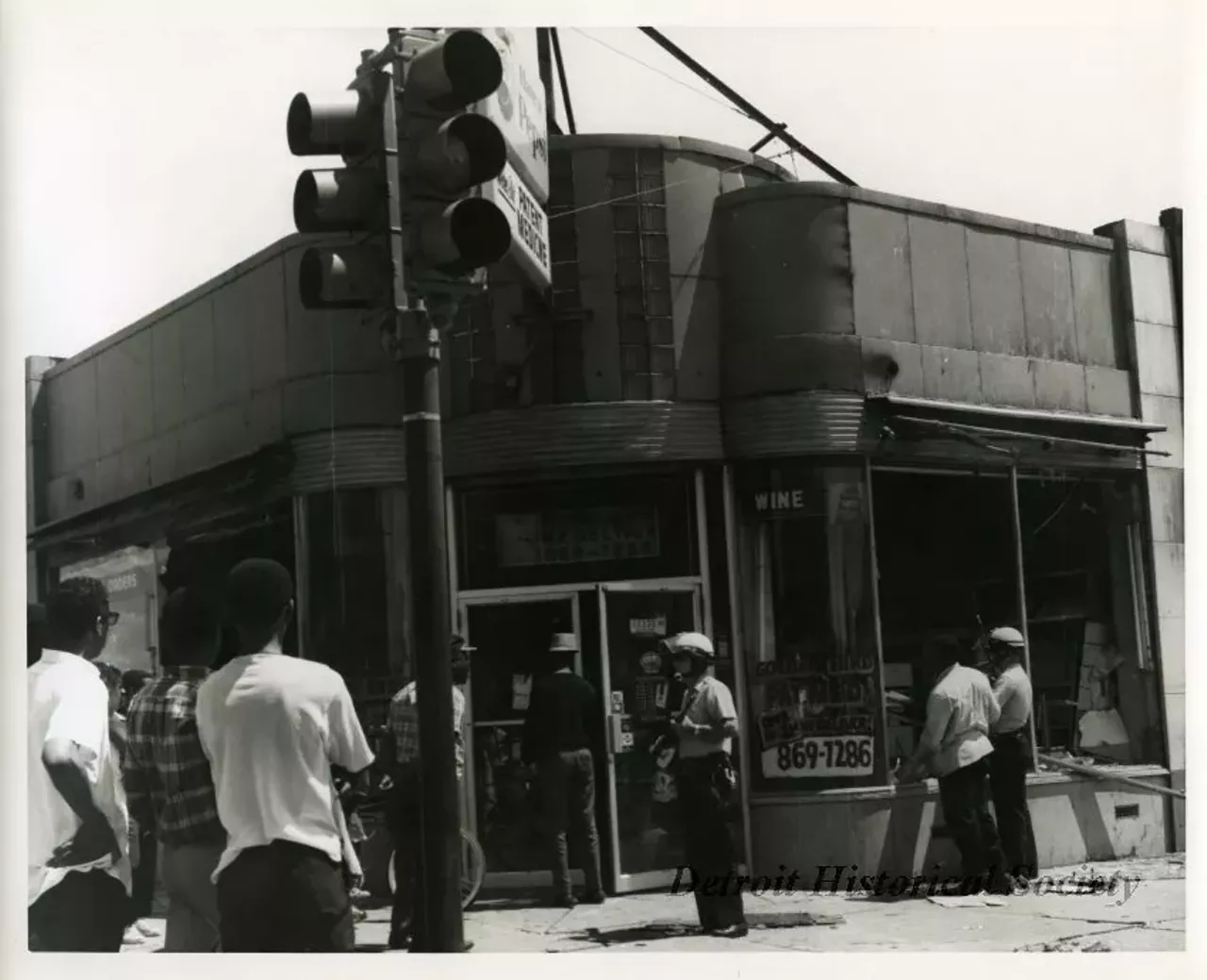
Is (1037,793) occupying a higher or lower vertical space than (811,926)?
higher

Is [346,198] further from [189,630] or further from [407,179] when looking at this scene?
[189,630]

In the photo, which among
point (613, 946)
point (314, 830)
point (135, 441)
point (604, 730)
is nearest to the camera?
point (314, 830)

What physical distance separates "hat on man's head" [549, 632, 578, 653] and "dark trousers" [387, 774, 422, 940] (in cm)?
105

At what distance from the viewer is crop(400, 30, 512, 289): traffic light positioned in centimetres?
564

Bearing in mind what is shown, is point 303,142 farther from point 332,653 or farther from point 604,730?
point 604,730

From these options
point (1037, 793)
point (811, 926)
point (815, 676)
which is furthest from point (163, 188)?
point (1037, 793)

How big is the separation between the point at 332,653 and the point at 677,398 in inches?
95.0

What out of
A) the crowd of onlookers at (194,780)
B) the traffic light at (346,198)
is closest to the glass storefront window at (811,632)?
the crowd of onlookers at (194,780)

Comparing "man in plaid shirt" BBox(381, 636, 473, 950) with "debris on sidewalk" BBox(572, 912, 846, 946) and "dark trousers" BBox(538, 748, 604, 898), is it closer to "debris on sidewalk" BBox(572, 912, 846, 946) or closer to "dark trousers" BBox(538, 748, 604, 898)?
"dark trousers" BBox(538, 748, 604, 898)

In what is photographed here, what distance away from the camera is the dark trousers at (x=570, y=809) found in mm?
7676

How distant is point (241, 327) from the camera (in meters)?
8.23

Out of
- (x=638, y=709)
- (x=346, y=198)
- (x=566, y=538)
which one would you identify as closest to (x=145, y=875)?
(x=638, y=709)

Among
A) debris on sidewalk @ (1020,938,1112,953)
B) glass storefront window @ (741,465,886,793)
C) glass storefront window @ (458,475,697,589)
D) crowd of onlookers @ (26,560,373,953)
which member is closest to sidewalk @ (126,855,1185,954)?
debris on sidewalk @ (1020,938,1112,953)

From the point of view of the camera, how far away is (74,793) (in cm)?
650
